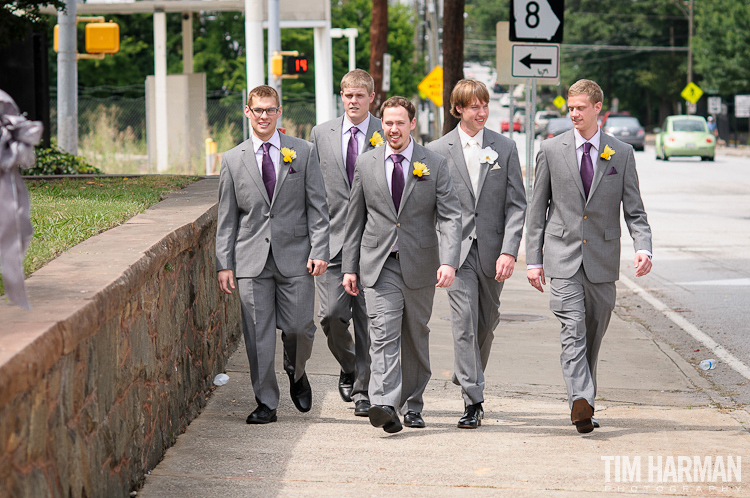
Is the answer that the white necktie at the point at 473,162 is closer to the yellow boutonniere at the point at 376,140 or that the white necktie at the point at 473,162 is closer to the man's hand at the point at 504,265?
the man's hand at the point at 504,265

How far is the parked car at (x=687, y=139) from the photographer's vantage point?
39.1 meters

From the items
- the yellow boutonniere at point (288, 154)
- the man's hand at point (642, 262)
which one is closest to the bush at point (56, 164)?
the yellow boutonniere at point (288, 154)

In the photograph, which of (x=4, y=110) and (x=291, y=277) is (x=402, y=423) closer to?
(x=291, y=277)

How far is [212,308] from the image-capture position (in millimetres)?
7668

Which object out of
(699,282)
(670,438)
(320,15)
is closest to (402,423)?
(670,438)

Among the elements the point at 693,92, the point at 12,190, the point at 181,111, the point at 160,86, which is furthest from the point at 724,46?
the point at 12,190

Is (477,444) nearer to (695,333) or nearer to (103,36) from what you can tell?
(695,333)

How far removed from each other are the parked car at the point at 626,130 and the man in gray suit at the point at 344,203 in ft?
135

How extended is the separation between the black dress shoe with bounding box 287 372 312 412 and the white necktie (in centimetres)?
160

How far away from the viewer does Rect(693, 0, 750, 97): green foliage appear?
53406 mm

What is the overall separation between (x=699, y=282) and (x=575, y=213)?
720 centimetres

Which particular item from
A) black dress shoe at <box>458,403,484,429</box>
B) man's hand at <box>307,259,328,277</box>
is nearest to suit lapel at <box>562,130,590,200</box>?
black dress shoe at <box>458,403,484,429</box>

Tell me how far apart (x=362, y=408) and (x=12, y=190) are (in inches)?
128

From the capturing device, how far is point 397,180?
6375 mm
